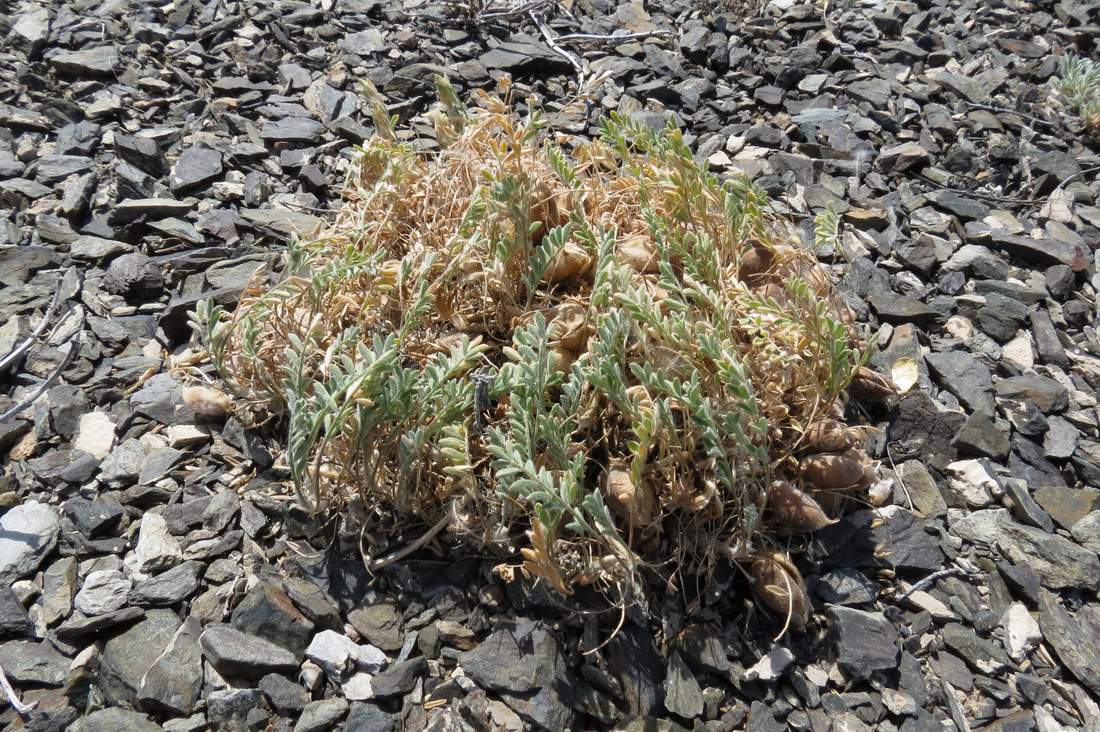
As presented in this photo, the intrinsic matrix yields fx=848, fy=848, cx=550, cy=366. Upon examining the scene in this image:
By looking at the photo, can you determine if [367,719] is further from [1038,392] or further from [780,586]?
[1038,392]

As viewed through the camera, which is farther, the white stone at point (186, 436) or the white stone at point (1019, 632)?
the white stone at point (186, 436)

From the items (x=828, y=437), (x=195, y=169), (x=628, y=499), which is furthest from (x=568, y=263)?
(x=195, y=169)

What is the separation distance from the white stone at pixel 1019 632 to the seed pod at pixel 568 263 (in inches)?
58.9

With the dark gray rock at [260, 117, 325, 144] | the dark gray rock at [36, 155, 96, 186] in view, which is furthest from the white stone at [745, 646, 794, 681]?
the dark gray rock at [36, 155, 96, 186]

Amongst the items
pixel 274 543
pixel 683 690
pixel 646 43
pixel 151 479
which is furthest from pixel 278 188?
pixel 683 690

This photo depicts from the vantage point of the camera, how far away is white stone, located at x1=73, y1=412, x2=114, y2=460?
2504 millimetres

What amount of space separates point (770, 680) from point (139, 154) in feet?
10.4

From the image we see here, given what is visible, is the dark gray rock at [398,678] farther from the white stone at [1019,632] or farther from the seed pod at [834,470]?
the white stone at [1019,632]

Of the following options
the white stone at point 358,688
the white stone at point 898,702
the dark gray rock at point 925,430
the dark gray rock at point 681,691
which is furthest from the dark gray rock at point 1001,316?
the white stone at point 358,688

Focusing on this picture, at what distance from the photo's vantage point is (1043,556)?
2.35 metres

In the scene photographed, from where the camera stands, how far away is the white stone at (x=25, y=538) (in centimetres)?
218

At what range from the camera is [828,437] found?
7.63 feet

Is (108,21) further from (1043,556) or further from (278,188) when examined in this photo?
(1043,556)

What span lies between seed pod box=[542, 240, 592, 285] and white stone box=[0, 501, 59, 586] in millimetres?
1526
